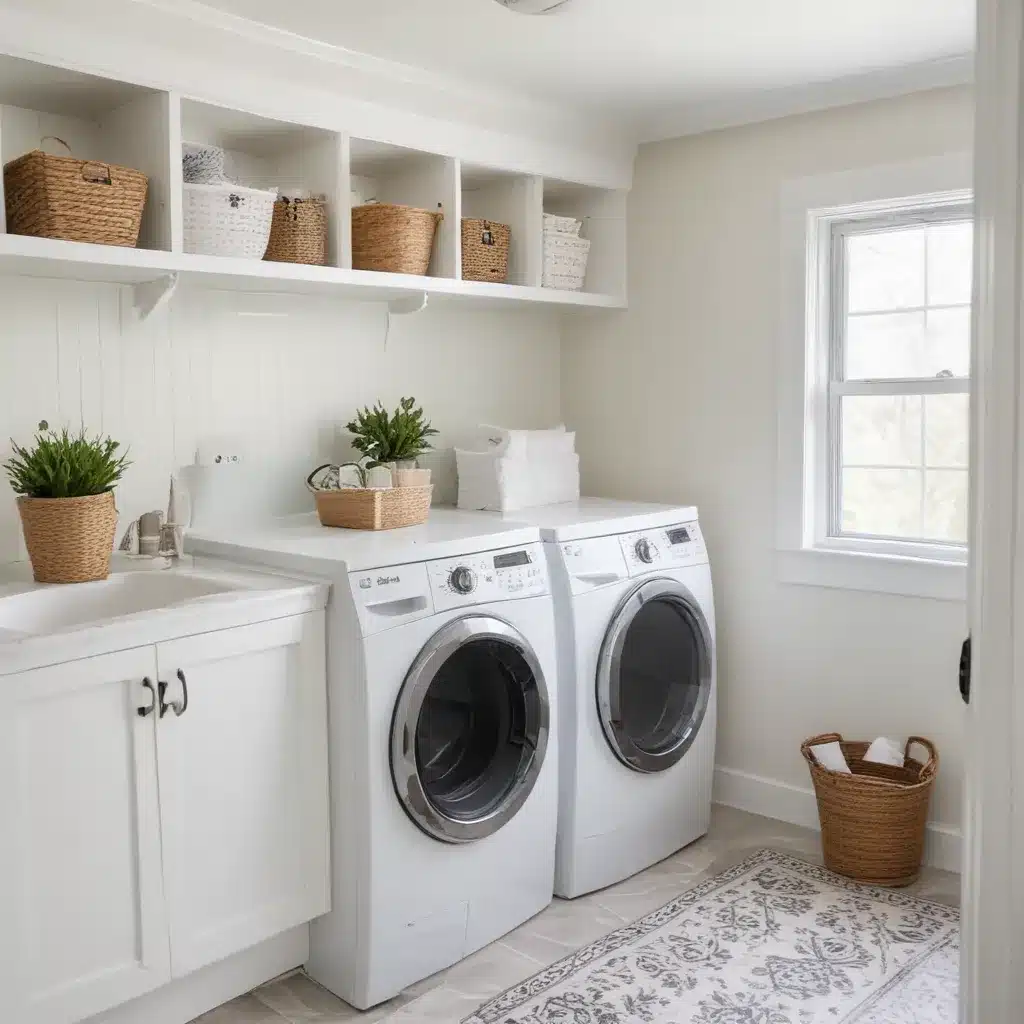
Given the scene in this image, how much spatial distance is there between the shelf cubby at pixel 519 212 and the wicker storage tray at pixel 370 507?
870 mm

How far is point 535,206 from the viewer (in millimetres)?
3328

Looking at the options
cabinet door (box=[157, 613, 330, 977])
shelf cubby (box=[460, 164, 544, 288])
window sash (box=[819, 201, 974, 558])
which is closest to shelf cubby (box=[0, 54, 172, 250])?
cabinet door (box=[157, 613, 330, 977])

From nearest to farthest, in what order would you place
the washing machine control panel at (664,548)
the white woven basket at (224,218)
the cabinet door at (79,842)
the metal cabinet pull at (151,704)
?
the cabinet door at (79,842) → the metal cabinet pull at (151,704) → the white woven basket at (224,218) → the washing machine control panel at (664,548)

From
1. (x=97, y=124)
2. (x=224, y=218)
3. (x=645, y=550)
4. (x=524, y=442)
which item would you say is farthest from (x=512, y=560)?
(x=97, y=124)

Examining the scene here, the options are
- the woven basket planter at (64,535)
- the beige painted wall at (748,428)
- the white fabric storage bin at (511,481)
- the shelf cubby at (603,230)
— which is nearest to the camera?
Answer: the woven basket planter at (64,535)

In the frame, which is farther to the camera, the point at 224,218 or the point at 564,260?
the point at 564,260

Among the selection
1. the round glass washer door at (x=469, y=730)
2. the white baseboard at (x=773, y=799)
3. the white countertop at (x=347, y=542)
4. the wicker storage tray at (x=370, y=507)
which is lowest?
the white baseboard at (x=773, y=799)

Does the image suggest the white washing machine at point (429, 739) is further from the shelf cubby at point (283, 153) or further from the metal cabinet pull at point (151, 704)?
the shelf cubby at point (283, 153)

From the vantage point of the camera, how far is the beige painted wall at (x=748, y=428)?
10.2 feet

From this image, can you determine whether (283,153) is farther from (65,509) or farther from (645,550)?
(645,550)

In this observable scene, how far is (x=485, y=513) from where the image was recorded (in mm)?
3221

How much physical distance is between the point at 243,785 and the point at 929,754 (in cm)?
194

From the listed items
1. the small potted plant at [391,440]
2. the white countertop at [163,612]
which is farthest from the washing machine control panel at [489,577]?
the small potted plant at [391,440]

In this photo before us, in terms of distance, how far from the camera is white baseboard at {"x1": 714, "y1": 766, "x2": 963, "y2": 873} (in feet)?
10.2
